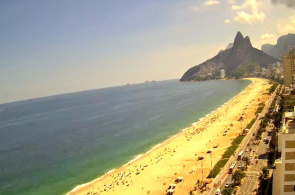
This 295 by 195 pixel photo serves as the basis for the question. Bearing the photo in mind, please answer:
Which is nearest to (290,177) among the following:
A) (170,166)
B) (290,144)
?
(290,144)

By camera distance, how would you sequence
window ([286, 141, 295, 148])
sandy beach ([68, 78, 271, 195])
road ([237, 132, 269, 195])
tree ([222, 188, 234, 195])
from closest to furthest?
window ([286, 141, 295, 148])
tree ([222, 188, 234, 195])
road ([237, 132, 269, 195])
sandy beach ([68, 78, 271, 195])

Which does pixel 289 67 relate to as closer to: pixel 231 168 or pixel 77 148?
pixel 231 168

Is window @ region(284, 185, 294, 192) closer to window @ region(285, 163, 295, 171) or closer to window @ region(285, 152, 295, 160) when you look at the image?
window @ region(285, 163, 295, 171)

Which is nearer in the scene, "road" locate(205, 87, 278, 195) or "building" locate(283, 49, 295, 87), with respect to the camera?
"road" locate(205, 87, 278, 195)

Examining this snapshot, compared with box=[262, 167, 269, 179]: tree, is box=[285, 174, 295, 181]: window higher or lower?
higher

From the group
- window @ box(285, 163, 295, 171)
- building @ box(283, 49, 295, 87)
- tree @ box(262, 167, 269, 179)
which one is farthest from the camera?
building @ box(283, 49, 295, 87)

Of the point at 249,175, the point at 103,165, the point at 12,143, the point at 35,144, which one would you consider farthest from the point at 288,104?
the point at 12,143

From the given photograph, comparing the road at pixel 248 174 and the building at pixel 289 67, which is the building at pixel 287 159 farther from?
the building at pixel 289 67

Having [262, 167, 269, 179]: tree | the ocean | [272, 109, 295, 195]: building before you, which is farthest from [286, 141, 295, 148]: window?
the ocean

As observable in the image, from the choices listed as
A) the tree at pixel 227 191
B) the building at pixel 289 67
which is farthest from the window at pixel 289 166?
the building at pixel 289 67
